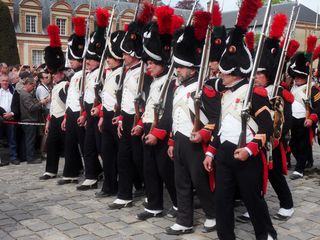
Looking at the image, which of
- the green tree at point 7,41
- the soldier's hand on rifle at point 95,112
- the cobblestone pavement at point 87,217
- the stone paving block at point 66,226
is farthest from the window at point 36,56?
the stone paving block at point 66,226

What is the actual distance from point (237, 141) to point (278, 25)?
1.78 metres

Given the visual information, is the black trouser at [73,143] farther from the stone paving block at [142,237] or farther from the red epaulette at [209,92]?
the red epaulette at [209,92]

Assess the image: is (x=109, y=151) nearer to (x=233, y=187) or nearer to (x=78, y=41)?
(x=78, y=41)

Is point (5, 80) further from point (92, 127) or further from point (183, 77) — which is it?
point (183, 77)

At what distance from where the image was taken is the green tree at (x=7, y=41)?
22.8 meters

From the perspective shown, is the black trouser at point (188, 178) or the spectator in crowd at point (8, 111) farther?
the spectator in crowd at point (8, 111)

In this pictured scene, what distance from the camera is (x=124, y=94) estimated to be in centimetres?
577

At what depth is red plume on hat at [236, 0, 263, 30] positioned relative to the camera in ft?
13.3

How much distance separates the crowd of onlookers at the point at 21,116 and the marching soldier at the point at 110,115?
9.63 ft

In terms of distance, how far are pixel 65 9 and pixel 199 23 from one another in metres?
41.9

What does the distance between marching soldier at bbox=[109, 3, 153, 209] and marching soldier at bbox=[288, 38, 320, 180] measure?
Answer: 296cm

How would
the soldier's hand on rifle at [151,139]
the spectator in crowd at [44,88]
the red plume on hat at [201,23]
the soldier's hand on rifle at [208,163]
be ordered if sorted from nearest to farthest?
the soldier's hand on rifle at [208,163] < the red plume on hat at [201,23] < the soldier's hand on rifle at [151,139] < the spectator in crowd at [44,88]

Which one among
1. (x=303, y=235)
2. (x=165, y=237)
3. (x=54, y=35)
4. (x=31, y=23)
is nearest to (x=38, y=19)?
(x=31, y=23)

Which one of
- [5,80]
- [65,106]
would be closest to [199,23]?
[65,106]
